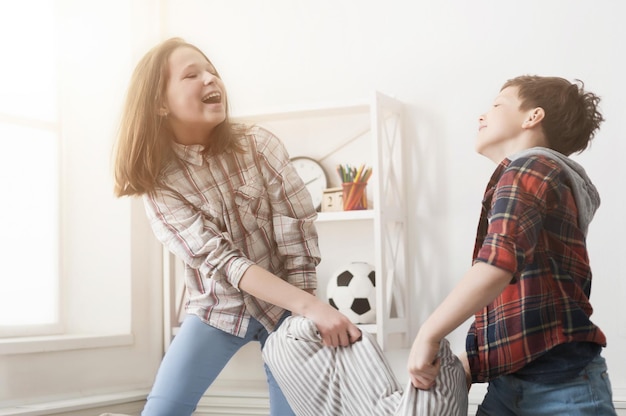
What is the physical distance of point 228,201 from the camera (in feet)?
6.04

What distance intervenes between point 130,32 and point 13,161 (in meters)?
0.67

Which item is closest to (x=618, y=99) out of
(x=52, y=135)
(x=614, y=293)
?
(x=614, y=293)

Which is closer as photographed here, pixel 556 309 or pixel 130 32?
pixel 556 309

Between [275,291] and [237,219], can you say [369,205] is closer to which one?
[237,219]

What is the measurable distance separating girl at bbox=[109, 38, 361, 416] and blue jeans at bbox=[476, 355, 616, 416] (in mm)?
543

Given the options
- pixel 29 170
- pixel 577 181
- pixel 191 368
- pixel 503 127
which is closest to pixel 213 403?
pixel 29 170

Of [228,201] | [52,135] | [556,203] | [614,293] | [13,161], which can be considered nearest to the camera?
[556,203]

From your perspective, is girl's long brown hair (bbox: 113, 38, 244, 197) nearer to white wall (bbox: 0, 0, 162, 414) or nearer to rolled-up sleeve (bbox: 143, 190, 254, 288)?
rolled-up sleeve (bbox: 143, 190, 254, 288)

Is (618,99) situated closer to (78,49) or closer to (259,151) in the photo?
(259,151)

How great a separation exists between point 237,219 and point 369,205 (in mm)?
1204

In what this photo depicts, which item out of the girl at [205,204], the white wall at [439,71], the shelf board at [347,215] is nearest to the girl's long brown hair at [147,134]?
the girl at [205,204]

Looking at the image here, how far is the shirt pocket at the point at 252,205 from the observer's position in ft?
6.04

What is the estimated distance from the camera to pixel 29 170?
2.91 meters

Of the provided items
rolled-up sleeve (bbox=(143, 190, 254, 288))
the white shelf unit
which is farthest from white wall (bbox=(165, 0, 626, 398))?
rolled-up sleeve (bbox=(143, 190, 254, 288))
